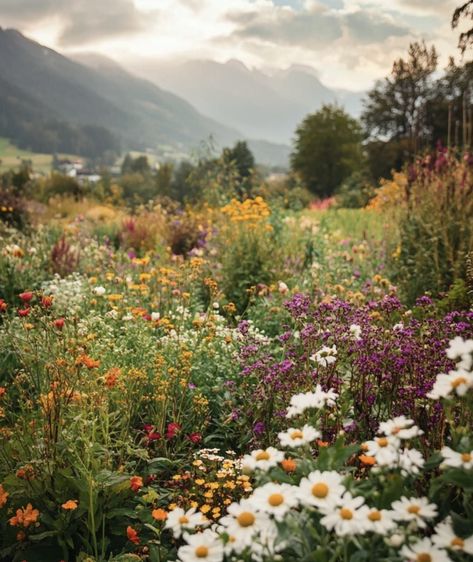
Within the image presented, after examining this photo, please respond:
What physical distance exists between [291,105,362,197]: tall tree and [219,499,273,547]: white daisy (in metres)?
35.4

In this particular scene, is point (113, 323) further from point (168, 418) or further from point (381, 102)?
point (381, 102)

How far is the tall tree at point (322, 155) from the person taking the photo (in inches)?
1423

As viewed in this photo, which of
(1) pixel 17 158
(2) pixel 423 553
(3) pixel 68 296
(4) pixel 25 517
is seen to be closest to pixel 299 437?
(2) pixel 423 553

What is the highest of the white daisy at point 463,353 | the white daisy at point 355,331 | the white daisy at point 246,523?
the white daisy at point 463,353

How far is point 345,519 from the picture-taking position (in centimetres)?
124

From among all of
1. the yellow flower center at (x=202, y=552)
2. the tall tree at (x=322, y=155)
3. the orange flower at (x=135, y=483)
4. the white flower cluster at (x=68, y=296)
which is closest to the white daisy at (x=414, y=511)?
the yellow flower center at (x=202, y=552)

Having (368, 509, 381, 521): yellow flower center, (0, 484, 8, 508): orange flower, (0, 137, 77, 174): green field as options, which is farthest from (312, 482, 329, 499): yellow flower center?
(0, 137, 77, 174): green field

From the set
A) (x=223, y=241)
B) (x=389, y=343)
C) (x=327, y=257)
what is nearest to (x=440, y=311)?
(x=389, y=343)

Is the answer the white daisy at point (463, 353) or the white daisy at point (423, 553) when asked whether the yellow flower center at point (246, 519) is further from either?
the white daisy at point (463, 353)

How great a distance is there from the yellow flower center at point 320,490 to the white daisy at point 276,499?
0.05m

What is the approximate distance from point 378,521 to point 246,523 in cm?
32

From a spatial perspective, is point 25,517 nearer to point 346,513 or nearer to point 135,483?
point 135,483

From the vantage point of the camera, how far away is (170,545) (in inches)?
90.9

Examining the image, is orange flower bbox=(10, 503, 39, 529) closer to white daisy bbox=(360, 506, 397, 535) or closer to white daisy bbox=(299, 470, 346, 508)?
white daisy bbox=(299, 470, 346, 508)
